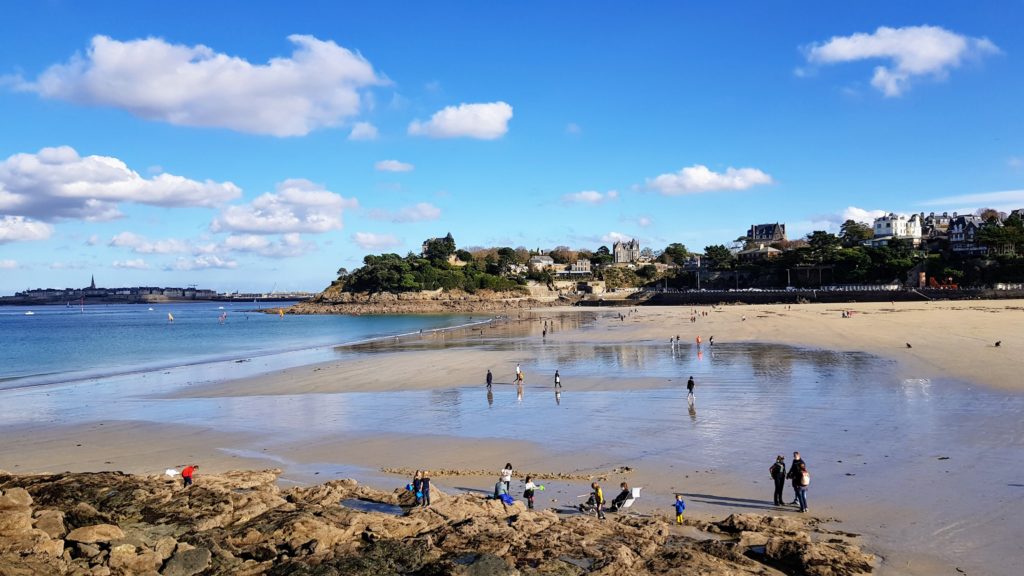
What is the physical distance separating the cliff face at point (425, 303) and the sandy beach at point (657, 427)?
83062mm

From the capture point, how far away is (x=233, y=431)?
20094mm

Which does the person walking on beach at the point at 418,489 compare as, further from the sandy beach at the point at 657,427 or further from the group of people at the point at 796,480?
the group of people at the point at 796,480

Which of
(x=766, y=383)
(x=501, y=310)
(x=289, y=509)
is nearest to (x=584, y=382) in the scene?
(x=766, y=383)

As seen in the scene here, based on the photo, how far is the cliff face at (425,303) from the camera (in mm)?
119938

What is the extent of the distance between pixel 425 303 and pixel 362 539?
117019mm

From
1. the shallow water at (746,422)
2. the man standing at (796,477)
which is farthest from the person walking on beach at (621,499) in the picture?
the man standing at (796,477)

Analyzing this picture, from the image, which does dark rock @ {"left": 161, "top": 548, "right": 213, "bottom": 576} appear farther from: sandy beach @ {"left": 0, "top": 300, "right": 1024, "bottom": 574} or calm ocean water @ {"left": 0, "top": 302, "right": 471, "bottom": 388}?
calm ocean water @ {"left": 0, "top": 302, "right": 471, "bottom": 388}

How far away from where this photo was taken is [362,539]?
31.5 feet

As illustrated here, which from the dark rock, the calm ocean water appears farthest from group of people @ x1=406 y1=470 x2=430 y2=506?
the calm ocean water

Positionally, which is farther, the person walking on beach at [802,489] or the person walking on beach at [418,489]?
the person walking on beach at [418,489]

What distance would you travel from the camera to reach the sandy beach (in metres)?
11.5

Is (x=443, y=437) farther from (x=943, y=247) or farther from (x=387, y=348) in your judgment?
(x=943, y=247)

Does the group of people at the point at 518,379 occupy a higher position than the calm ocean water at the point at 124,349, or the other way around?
the group of people at the point at 518,379

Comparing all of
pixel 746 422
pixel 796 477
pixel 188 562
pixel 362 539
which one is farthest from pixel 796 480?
pixel 188 562
